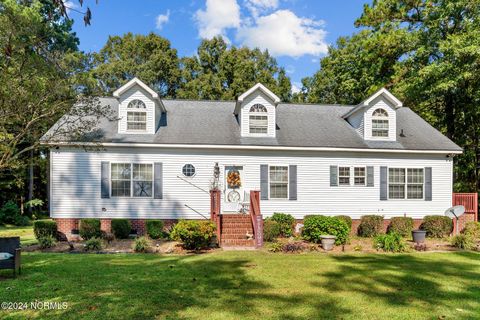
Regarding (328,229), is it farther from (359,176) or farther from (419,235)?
(359,176)

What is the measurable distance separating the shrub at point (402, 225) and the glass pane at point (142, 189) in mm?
10510

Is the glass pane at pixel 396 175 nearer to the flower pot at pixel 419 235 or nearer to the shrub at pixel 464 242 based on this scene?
the flower pot at pixel 419 235

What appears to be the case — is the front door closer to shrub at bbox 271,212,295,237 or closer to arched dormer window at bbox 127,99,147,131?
shrub at bbox 271,212,295,237

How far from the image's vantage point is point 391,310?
558 centimetres

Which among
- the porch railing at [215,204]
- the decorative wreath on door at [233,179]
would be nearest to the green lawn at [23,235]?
the porch railing at [215,204]

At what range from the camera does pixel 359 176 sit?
15023 millimetres

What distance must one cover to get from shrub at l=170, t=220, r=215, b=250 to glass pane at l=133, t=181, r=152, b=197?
343cm

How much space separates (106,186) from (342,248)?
31.3 feet

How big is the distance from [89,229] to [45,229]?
4.91ft

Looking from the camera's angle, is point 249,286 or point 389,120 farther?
point 389,120

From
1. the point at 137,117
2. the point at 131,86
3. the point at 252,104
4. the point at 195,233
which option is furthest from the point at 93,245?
the point at 252,104

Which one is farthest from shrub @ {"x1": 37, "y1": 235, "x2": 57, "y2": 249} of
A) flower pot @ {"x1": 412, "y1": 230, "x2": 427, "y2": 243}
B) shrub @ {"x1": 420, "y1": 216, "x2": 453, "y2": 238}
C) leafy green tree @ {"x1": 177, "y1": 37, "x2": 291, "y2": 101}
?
leafy green tree @ {"x1": 177, "y1": 37, "x2": 291, "y2": 101}

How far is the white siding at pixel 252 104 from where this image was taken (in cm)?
1514

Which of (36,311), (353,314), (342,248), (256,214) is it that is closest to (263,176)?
(256,214)
